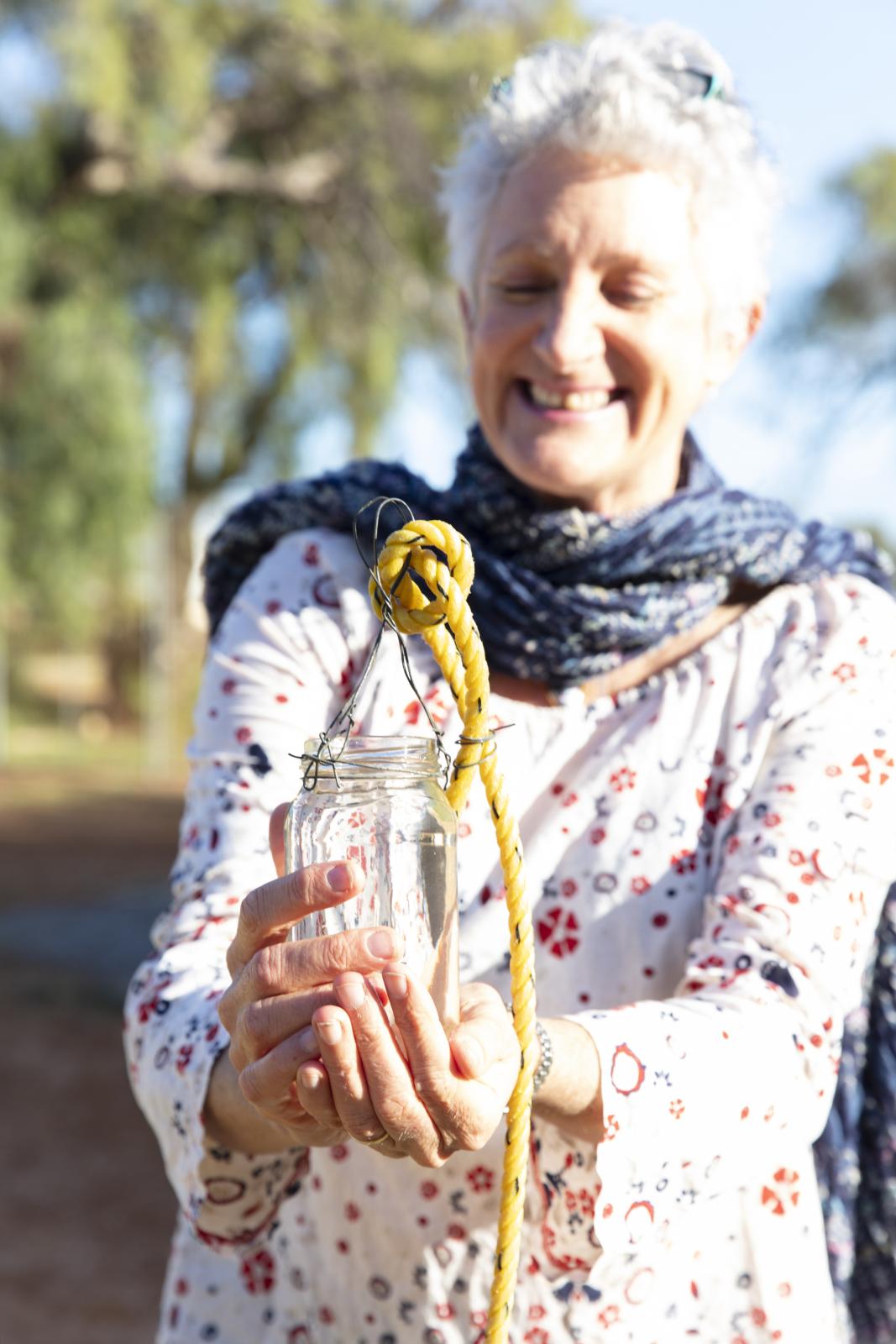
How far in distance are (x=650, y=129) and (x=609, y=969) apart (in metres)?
0.99

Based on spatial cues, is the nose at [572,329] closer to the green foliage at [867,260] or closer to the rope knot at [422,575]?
the rope knot at [422,575]

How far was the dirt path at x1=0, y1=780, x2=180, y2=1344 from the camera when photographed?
5031 mm

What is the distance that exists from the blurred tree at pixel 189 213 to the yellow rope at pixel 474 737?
33.8 ft

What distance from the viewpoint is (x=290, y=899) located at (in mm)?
1161

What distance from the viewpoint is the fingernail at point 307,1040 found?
45.1 inches

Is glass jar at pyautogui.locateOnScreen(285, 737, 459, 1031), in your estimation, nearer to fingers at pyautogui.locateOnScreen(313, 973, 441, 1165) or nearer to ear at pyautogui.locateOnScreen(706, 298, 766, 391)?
fingers at pyautogui.locateOnScreen(313, 973, 441, 1165)

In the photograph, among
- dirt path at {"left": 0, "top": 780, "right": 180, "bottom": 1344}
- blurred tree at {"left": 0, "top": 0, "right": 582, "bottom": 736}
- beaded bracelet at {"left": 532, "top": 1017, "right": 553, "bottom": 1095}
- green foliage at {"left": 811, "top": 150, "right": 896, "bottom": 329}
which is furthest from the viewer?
green foliage at {"left": 811, "top": 150, "right": 896, "bottom": 329}

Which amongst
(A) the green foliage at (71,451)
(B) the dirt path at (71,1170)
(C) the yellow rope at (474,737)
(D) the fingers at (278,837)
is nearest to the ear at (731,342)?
(C) the yellow rope at (474,737)

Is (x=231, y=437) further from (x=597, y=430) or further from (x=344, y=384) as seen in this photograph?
(x=597, y=430)

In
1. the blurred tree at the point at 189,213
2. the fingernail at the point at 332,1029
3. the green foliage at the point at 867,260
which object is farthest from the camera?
the green foliage at the point at 867,260

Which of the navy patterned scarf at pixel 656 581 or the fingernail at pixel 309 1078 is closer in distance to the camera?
the fingernail at pixel 309 1078

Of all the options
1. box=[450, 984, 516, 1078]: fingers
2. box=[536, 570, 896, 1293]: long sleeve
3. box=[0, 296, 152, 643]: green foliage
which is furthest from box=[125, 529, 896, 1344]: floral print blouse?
box=[0, 296, 152, 643]: green foliage

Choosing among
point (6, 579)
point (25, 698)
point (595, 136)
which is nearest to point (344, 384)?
point (6, 579)

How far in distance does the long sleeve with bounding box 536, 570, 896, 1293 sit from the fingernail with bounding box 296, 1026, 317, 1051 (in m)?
0.36
